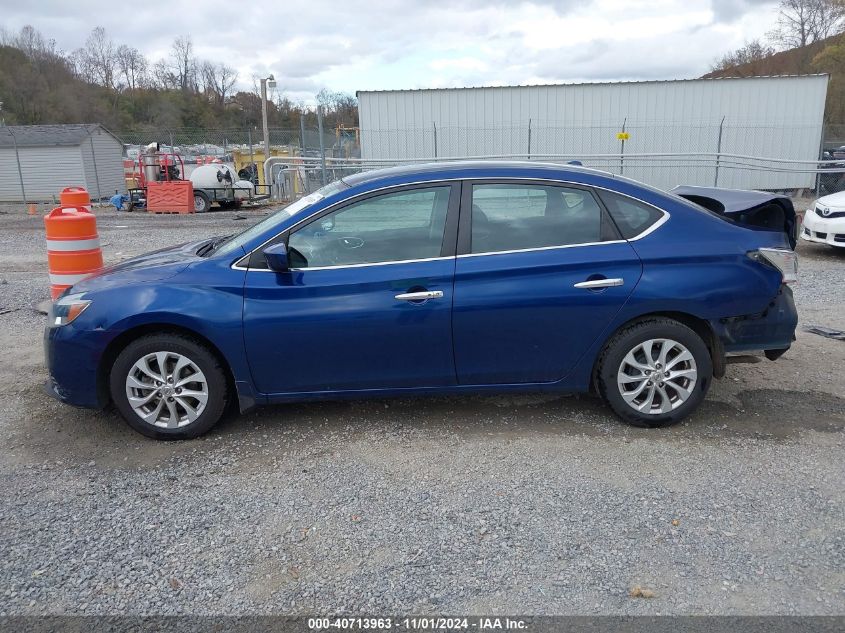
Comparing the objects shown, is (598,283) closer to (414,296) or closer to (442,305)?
(442,305)

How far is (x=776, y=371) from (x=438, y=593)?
12.1 feet

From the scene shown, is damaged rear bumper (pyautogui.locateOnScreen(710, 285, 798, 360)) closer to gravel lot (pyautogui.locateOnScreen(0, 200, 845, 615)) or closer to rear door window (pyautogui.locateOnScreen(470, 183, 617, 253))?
gravel lot (pyautogui.locateOnScreen(0, 200, 845, 615))

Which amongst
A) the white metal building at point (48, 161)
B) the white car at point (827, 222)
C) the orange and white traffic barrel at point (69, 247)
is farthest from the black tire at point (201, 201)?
the white car at point (827, 222)

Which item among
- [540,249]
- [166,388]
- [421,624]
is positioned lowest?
[421,624]

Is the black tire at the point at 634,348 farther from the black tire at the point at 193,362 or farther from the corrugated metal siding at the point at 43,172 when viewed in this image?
the corrugated metal siding at the point at 43,172

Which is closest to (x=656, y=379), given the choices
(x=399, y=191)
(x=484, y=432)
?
(x=484, y=432)

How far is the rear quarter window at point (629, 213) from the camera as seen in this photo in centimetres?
412

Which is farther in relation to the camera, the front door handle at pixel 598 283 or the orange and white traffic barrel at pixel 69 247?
the orange and white traffic barrel at pixel 69 247

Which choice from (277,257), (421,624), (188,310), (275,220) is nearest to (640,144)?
(275,220)

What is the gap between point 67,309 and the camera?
4.07m

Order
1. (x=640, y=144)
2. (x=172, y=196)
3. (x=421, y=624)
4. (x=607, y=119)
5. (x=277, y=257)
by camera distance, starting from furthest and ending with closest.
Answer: (x=607, y=119) < (x=640, y=144) < (x=172, y=196) < (x=277, y=257) < (x=421, y=624)

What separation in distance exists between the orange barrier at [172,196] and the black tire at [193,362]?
16122 mm

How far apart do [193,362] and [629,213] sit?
8.96 feet

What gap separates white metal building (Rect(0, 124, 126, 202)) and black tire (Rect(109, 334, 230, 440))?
84.4 feet
